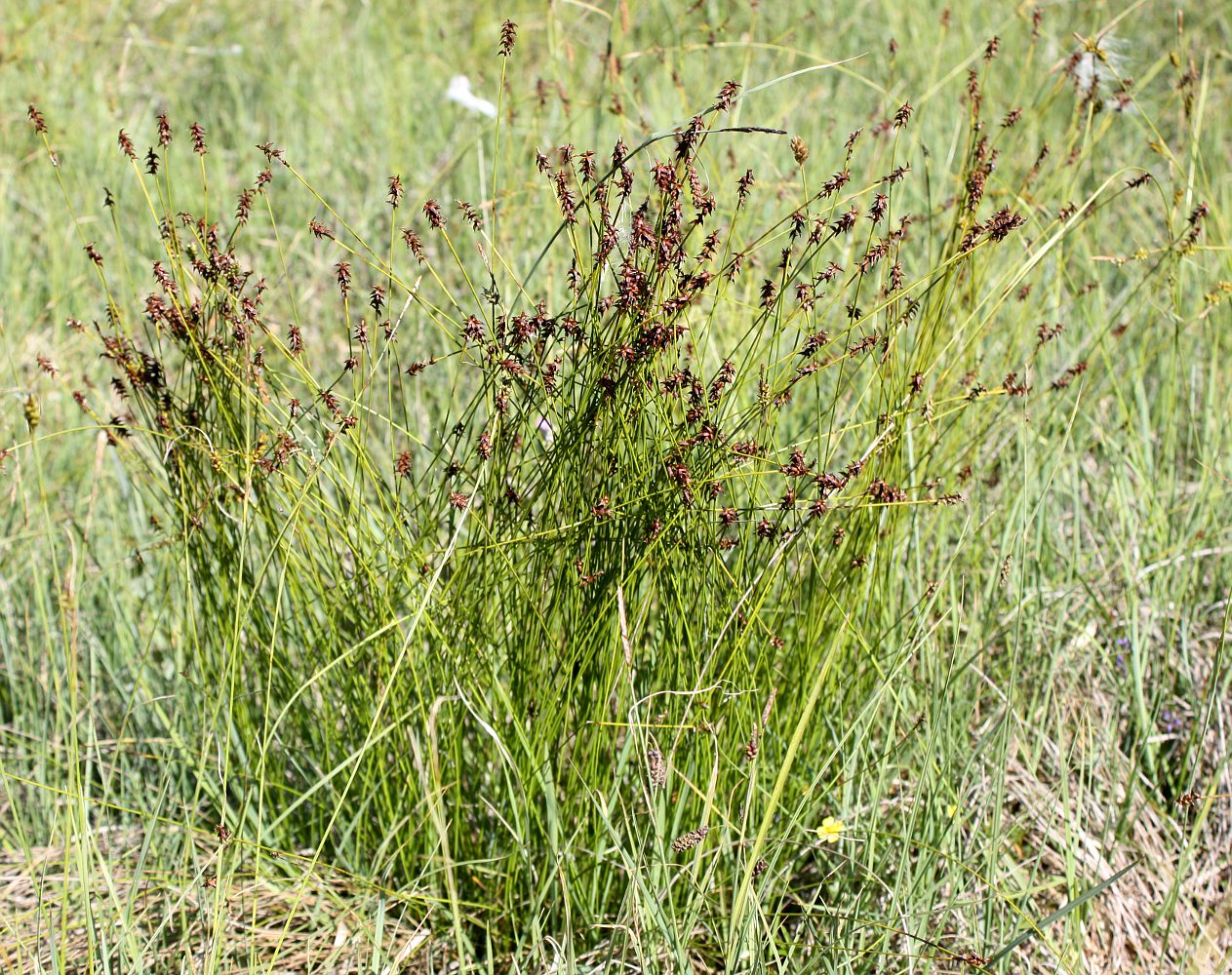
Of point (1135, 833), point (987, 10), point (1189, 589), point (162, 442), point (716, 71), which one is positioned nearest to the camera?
point (162, 442)

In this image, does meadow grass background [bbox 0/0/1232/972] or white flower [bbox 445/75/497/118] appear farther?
white flower [bbox 445/75/497/118]

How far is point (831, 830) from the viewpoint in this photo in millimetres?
1756

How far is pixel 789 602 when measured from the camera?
1.74 metres

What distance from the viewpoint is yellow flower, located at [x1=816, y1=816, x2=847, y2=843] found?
166 centimetres

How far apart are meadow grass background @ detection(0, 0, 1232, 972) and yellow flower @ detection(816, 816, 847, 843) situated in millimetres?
14

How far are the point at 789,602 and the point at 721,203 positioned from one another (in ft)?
4.08

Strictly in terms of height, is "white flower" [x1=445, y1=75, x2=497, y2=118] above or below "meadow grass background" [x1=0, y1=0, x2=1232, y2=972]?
above

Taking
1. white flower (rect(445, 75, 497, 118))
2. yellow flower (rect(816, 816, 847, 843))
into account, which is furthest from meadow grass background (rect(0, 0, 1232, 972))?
white flower (rect(445, 75, 497, 118))

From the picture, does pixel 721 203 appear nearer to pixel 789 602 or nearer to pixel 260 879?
pixel 789 602

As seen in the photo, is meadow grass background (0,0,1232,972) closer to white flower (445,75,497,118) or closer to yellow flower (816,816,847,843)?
yellow flower (816,816,847,843)

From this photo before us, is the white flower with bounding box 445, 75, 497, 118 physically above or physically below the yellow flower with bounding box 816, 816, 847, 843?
above

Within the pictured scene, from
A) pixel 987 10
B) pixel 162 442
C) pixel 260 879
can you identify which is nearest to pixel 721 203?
pixel 162 442

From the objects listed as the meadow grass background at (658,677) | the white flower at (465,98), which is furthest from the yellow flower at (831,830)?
the white flower at (465,98)

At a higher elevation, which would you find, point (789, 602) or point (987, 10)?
point (987, 10)
